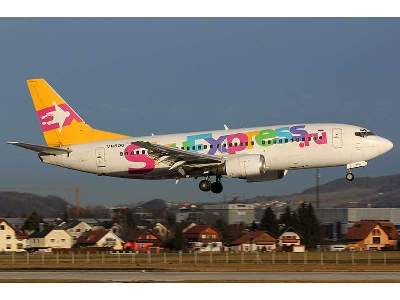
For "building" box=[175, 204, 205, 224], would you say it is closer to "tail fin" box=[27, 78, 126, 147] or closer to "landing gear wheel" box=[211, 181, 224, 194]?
"tail fin" box=[27, 78, 126, 147]

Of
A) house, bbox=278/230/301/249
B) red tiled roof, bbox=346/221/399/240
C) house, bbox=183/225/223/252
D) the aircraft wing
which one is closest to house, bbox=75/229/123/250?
house, bbox=183/225/223/252

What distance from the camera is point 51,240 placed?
120m

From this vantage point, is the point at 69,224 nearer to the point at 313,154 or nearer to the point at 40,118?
the point at 40,118

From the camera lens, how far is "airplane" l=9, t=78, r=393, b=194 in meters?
57.8

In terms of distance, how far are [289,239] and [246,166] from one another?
63.9 metres

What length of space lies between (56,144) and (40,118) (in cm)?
310

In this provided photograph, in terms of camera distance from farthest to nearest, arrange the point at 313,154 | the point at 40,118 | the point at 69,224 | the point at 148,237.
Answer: the point at 69,224 < the point at 148,237 < the point at 40,118 < the point at 313,154

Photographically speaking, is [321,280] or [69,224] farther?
[69,224]

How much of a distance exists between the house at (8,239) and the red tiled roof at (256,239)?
28656 mm

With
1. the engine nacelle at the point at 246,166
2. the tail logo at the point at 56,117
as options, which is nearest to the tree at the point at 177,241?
the tail logo at the point at 56,117

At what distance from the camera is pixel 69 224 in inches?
5226

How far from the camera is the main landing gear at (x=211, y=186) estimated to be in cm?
6262
